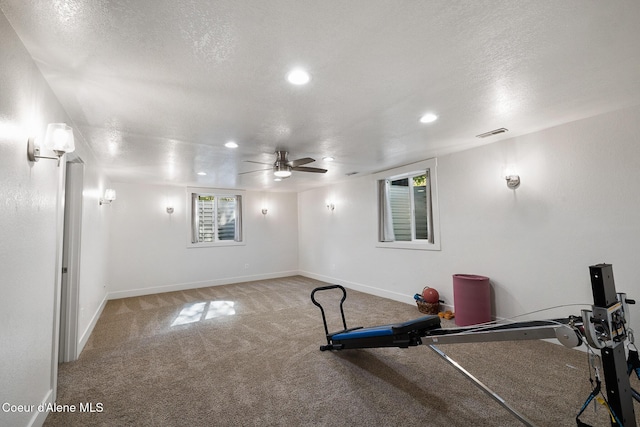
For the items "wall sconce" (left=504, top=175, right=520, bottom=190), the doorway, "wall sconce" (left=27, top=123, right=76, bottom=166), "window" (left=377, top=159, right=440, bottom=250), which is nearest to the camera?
"wall sconce" (left=27, top=123, right=76, bottom=166)

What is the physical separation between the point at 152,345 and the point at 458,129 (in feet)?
14.9

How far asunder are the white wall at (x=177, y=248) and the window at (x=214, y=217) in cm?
18

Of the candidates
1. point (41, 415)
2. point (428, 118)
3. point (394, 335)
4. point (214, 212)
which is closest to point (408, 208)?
point (428, 118)

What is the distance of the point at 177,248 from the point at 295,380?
5.28 meters

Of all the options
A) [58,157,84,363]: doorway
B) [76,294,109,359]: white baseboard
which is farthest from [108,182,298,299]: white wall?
[58,157,84,363]: doorway

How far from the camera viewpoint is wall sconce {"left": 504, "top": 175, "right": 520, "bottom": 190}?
3648 mm

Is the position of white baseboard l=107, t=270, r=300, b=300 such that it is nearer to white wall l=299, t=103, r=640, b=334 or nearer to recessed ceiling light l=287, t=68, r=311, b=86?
white wall l=299, t=103, r=640, b=334

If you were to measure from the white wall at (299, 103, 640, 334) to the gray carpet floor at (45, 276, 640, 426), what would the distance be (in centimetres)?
79

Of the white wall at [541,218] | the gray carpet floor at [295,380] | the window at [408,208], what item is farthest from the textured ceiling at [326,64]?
the gray carpet floor at [295,380]

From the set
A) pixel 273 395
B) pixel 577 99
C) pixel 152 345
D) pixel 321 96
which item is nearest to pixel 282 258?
pixel 152 345

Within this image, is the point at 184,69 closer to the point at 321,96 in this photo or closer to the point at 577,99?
the point at 321,96

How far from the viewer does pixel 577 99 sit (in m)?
2.57

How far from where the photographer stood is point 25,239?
5.87ft

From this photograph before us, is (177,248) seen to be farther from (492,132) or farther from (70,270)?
(492,132)
